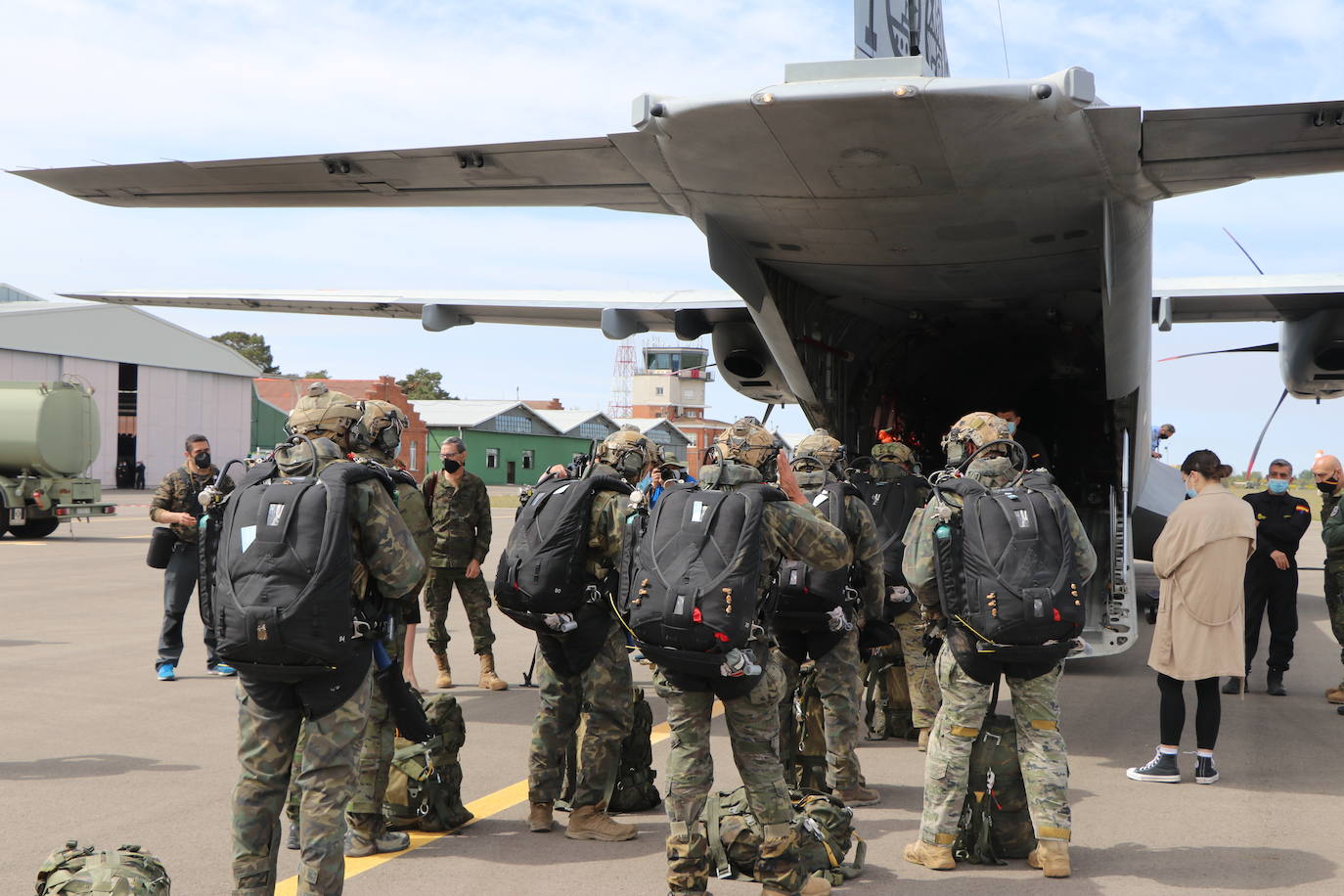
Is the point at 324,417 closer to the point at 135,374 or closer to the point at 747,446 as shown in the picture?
the point at 747,446

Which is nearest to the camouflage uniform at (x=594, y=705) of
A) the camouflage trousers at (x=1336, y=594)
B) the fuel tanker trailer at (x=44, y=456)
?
the camouflage trousers at (x=1336, y=594)

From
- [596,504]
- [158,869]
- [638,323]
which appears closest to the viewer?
[158,869]

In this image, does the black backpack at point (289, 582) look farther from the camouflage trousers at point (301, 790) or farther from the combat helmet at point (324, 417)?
the combat helmet at point (324, 417)

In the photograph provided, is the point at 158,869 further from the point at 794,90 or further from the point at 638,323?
the point at 638,323

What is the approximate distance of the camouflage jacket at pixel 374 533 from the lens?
12.4 feet

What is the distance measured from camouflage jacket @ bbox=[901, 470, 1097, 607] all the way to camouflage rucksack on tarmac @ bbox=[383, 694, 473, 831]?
2.11 metres

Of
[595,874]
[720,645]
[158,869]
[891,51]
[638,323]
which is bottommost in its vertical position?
[595,874]

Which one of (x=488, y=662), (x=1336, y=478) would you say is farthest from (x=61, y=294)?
(x=1336, y=478)

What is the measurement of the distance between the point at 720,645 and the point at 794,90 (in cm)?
259

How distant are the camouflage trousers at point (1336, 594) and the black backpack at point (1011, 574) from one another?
14.7 feet

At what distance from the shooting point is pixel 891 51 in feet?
19.6

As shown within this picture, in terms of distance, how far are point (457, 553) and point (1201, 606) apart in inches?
188

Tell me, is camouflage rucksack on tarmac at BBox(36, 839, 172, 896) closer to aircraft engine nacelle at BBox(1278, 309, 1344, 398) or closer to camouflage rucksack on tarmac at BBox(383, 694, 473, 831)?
camouflage rucksack on tarmac at BBox(383, 694, 473, 831)

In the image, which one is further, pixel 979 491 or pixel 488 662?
pixel 488 662
